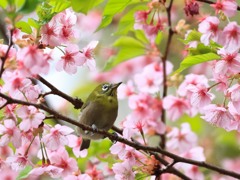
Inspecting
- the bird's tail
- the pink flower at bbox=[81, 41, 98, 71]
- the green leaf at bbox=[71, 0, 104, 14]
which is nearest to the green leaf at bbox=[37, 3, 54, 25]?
the green leaf at bbox=[71, 0, 104, 14]

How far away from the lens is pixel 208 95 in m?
1.94

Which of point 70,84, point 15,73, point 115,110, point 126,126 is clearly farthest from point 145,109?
point 70,84

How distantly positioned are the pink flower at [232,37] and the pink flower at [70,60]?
0.48 meters

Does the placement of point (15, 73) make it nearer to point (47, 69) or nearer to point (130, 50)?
point (47, 69)

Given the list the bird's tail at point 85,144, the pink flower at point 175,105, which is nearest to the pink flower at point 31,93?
the bird's tail at point 85,144

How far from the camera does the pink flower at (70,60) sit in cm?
182

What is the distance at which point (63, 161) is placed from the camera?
200 centimetres

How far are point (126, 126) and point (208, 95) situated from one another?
1.00ft

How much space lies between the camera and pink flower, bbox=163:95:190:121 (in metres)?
2.58

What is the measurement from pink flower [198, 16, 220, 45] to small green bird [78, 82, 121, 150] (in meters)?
0.74

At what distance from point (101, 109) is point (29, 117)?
82 cm

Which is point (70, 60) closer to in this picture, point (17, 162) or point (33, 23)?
point (33, 23)

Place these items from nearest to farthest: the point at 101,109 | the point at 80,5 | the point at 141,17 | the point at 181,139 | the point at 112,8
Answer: the point at 80,5 → the point at 112,8 → the point at 141,17 → the point at 101,109 → the point at 181,139

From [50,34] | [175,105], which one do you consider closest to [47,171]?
[50,34]
